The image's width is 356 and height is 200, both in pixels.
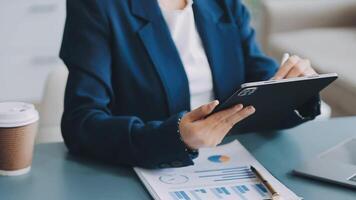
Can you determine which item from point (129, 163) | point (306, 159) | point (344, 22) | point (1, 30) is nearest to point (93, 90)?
point (129, 163)

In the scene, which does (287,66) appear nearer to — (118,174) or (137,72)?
(137,72)

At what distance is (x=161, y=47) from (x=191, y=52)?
91 mm

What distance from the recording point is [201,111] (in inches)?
45.6

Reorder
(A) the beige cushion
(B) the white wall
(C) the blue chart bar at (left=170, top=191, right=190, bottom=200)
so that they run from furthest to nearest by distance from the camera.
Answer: (B) the white wall
(A) the beige cushion
(C) the blue chart bar at (left=170, top=191, right=190, bottom=200)

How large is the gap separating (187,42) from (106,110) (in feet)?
0.85

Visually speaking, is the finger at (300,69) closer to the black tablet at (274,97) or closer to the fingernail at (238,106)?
the black tablet at (274,97)

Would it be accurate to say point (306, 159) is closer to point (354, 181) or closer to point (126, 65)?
point (354, 181)

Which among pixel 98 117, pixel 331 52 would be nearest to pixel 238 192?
pixel 98 117

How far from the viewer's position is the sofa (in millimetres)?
2881

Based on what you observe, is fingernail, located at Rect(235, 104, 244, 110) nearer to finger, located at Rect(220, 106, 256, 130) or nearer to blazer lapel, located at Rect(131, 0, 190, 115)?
finger, located at Rect(220, 106, 256, 130)

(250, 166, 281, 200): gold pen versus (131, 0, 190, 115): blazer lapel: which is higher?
(131, 0, 190, 115): blazer lapel

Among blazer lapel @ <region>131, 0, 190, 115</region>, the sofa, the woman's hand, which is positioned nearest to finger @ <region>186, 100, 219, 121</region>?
the woman's hand

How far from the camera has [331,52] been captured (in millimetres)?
2893

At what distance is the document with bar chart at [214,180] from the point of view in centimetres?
113
